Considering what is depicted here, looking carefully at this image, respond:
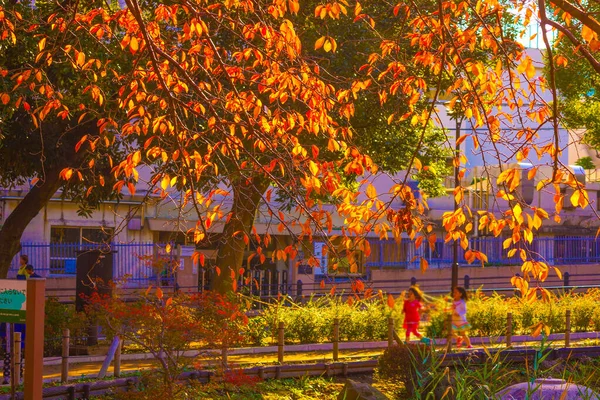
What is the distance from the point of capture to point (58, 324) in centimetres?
1883

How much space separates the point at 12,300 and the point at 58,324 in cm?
835

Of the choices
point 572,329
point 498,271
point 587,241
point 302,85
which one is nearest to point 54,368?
point 302,85

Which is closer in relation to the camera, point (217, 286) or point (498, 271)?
point (217, 286)

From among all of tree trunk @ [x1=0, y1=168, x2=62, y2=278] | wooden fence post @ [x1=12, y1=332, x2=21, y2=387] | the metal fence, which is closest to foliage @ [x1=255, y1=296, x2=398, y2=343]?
the metal fence

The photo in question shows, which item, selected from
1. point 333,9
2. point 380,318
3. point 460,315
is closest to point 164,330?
point 333,9

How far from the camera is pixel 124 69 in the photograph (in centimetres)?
1802

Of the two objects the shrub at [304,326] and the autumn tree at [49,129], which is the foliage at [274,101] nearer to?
the autumn tree at [49,129]

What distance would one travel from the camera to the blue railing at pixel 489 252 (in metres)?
35.2

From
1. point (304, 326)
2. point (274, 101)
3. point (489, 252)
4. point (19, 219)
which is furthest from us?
point (489, 252)

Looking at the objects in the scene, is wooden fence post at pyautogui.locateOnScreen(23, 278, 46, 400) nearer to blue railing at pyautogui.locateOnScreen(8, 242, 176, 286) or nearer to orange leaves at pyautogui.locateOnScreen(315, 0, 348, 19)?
orange leaves at pyautogui.locateOnScreen(315, 0, 348, 19)

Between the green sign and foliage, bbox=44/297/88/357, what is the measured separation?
7.53m

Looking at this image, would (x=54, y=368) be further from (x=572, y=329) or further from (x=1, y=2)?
(x=572, y=329)

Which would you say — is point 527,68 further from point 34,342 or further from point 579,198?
point 34,342

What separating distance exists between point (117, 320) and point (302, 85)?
5.96 metres
